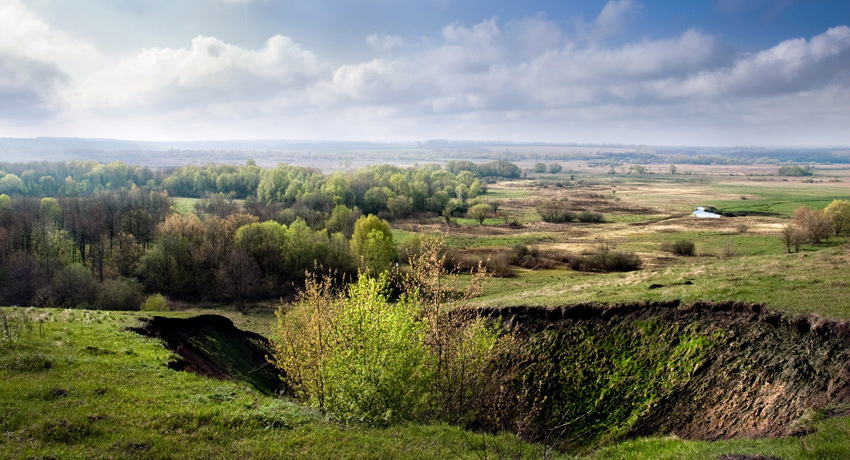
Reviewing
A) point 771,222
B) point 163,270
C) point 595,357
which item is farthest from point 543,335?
point 771,222

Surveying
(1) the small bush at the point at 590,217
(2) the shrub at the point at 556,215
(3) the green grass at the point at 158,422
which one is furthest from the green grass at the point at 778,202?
(3) the green grass at the point at 158,422

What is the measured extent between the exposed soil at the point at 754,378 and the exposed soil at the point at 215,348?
69.4 feet

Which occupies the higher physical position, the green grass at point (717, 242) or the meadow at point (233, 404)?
the meadow at point (233, 404)

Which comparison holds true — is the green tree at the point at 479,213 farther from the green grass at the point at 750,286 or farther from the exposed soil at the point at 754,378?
the exposed soil at the point at 754,378

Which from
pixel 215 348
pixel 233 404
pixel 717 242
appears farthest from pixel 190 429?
pixel 717 242

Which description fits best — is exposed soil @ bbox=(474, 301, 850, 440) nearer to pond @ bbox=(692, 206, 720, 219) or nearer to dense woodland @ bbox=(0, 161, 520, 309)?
dense woodland @ bbox=(0, 161, 520, 309)

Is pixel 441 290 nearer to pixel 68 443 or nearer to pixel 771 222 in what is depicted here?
pixel 68 443

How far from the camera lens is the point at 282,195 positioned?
12912 centimetres

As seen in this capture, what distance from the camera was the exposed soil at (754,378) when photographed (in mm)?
15078

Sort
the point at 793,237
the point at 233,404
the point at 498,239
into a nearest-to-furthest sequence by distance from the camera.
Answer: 1. the point at 233,404
2. the point at 793,237
3. the point at 498,239

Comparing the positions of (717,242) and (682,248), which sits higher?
(717,242)

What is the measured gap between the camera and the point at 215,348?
29812 mm

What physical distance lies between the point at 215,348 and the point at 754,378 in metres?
30.6

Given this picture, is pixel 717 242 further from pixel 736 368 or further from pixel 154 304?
pixel 154 304
